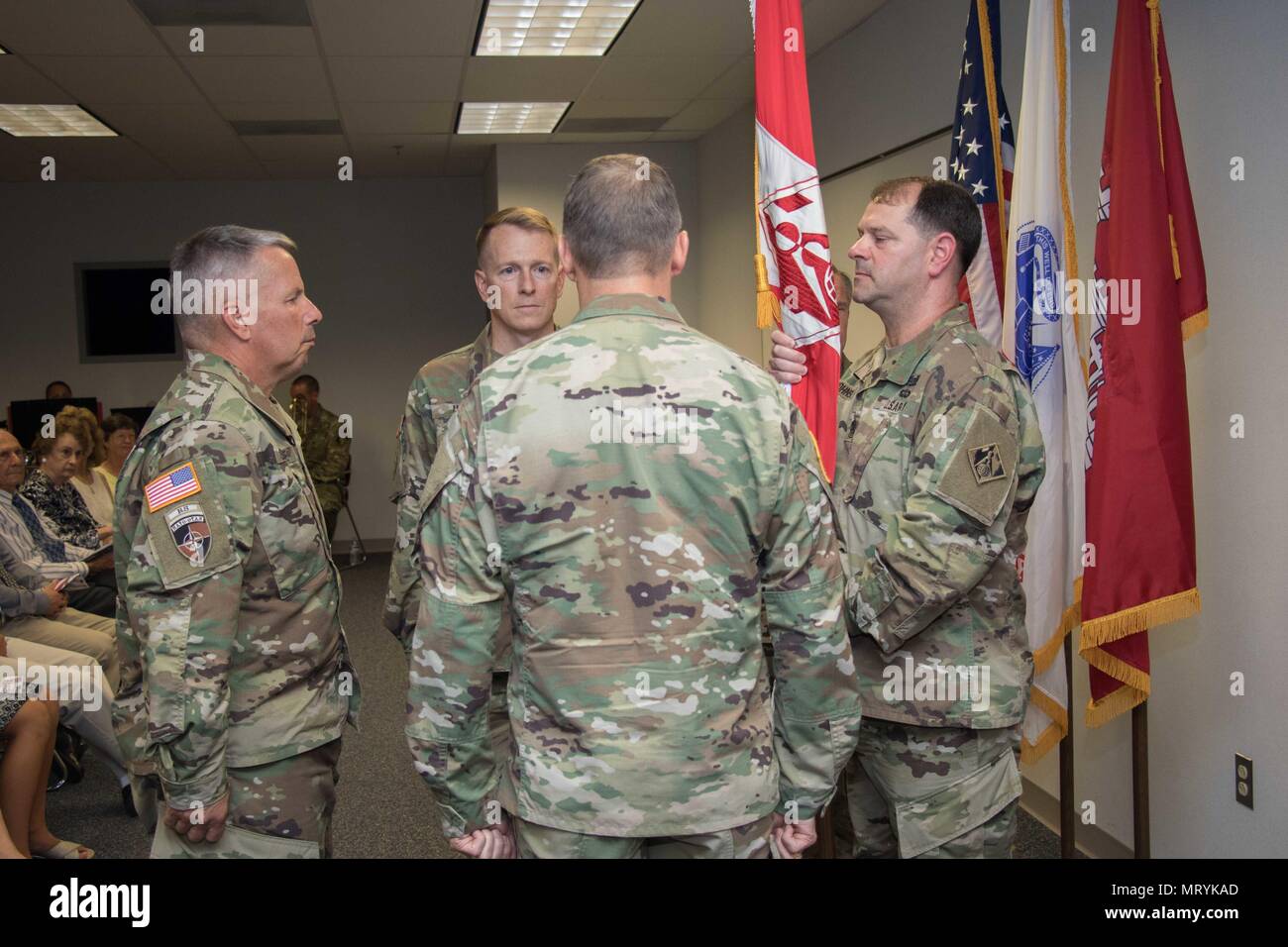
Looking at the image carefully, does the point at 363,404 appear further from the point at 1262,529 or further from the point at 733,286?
the point at 1262,529

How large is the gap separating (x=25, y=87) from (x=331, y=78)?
5.56 ft

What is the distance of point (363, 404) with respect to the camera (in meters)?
9.78

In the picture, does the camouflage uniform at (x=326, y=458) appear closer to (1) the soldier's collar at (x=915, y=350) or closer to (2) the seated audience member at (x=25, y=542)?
(2) the seated audience member at (x=25, y=542)

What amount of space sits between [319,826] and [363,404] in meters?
8.17

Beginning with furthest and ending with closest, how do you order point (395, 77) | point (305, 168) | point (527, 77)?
point (305, 168)
point (527, 77)
point (395, 77)

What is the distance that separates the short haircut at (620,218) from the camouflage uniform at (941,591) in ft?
2.41

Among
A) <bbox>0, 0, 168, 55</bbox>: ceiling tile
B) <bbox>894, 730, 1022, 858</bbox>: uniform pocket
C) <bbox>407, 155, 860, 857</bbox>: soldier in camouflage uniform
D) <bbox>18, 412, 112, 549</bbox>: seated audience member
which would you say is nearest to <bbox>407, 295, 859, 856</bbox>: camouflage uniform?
<bbox>407, 155, 860, 857</bbox>: soldier in camouflage uniform

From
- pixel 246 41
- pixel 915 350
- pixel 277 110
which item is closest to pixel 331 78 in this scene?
pixel 246 41

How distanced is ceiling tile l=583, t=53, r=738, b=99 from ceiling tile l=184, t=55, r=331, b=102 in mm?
1620

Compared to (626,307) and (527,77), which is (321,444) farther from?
(626,307)

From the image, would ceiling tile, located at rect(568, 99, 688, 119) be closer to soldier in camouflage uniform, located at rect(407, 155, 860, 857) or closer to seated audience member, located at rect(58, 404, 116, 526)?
seated audience member, located at rect(58, 404, 116, 526)

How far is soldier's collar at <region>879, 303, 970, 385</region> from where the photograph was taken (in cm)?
205

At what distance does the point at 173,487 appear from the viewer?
5.72 ft
